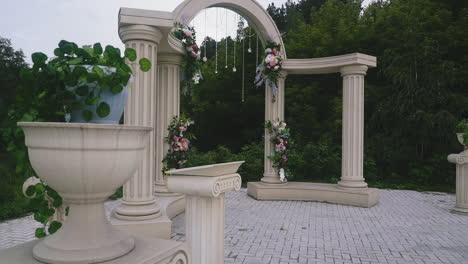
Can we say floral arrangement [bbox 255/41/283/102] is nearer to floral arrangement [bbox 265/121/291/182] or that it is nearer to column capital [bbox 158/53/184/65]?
floral arrangement [bbox 265/121/291/182]

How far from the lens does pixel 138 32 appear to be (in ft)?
16.7

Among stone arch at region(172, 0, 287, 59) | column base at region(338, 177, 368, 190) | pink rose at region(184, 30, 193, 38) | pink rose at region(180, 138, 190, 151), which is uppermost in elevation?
stone arch at region(172, 0, 287, 59)

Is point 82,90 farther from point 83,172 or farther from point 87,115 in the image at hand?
point 83,172

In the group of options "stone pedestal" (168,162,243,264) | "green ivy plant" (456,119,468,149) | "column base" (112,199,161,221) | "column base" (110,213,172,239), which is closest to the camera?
"stone pedestal" (168,162,243,264)

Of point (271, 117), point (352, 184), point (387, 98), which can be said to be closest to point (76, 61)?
point (271, 117)

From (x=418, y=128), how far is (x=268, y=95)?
23.9ft

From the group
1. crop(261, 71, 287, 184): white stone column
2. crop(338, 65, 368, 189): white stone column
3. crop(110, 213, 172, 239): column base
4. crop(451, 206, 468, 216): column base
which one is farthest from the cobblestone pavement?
crop(338, 65, 368, 189): white stone column

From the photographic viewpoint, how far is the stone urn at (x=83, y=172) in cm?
155

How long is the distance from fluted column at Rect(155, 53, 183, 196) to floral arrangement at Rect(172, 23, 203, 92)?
0.89 ft

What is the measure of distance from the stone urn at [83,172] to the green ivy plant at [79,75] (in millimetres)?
212

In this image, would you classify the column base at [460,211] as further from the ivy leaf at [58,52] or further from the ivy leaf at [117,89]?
the ivy leaf at [58,52]

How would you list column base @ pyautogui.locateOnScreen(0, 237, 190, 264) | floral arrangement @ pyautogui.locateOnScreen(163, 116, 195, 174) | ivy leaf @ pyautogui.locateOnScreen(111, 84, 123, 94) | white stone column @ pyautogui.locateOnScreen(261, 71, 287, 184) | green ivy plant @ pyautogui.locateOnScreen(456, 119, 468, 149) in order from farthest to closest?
white stone column @ pyautogui.locateOnScreen(261, 71, 287, 184), green ivy plant @ pyautogui.locateOnScreen(456, 119, 468, 149), floral arrangement @ pyautogui.locateOnScreen(163, 116, 195, 174), ivy leaf @ pyautogui.locateOnScreen(111, 84, 123, 94), column base @ pyautogui.locateOnScreen(0, 237, 190, 264)

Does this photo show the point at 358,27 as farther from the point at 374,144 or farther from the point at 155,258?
the point at 155,258

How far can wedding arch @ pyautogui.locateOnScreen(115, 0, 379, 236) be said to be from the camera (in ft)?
16.9
